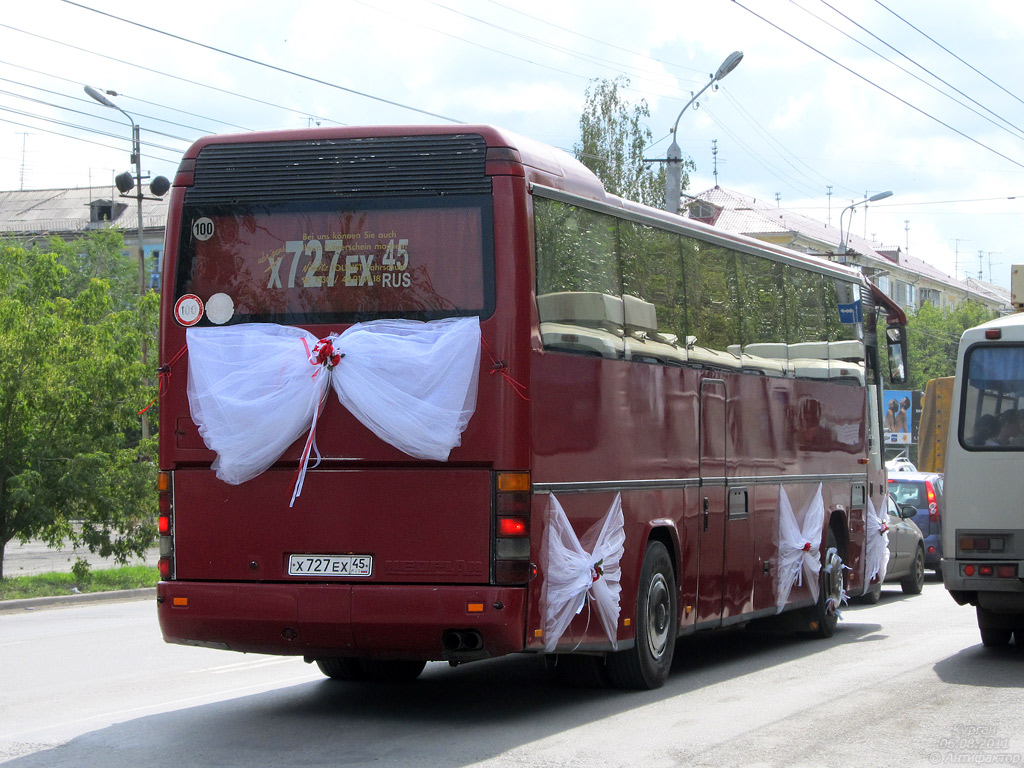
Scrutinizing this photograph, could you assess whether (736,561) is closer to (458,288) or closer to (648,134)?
(458,288)

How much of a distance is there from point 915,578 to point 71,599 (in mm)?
11843

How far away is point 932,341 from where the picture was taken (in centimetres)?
9619

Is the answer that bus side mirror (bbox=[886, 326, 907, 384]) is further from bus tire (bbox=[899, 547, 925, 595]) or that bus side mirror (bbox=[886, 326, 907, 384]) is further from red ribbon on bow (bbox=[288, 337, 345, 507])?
red ribbon on bow (bbox=[288, 337, 345, 507])

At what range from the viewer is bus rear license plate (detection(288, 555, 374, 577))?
8.59 metres

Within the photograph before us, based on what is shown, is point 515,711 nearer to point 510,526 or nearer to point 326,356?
point 510,526

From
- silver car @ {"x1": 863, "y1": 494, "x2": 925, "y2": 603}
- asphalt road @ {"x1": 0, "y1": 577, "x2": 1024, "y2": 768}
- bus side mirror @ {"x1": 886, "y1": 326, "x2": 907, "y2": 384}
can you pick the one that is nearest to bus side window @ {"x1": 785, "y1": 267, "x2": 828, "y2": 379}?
bus side mirror @ {"x1": 886, "y1": 326, "x2": 907, "y2": 384}

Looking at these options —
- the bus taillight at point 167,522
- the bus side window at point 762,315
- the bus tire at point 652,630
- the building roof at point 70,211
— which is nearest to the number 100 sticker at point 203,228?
the bus taillight at point 167,522

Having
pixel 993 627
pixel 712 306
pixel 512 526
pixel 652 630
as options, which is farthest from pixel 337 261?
pixel 993 627

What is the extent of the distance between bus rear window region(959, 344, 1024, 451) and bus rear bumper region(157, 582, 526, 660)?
5.67 meters

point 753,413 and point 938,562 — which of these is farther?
point 938,562

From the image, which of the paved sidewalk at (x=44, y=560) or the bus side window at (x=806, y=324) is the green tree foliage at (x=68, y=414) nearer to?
the paved sidewalk at (x=44, y=560)

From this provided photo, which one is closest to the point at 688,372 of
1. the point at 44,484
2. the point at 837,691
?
the point at 837,691

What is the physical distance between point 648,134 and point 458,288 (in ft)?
148

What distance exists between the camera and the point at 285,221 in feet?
29.4
